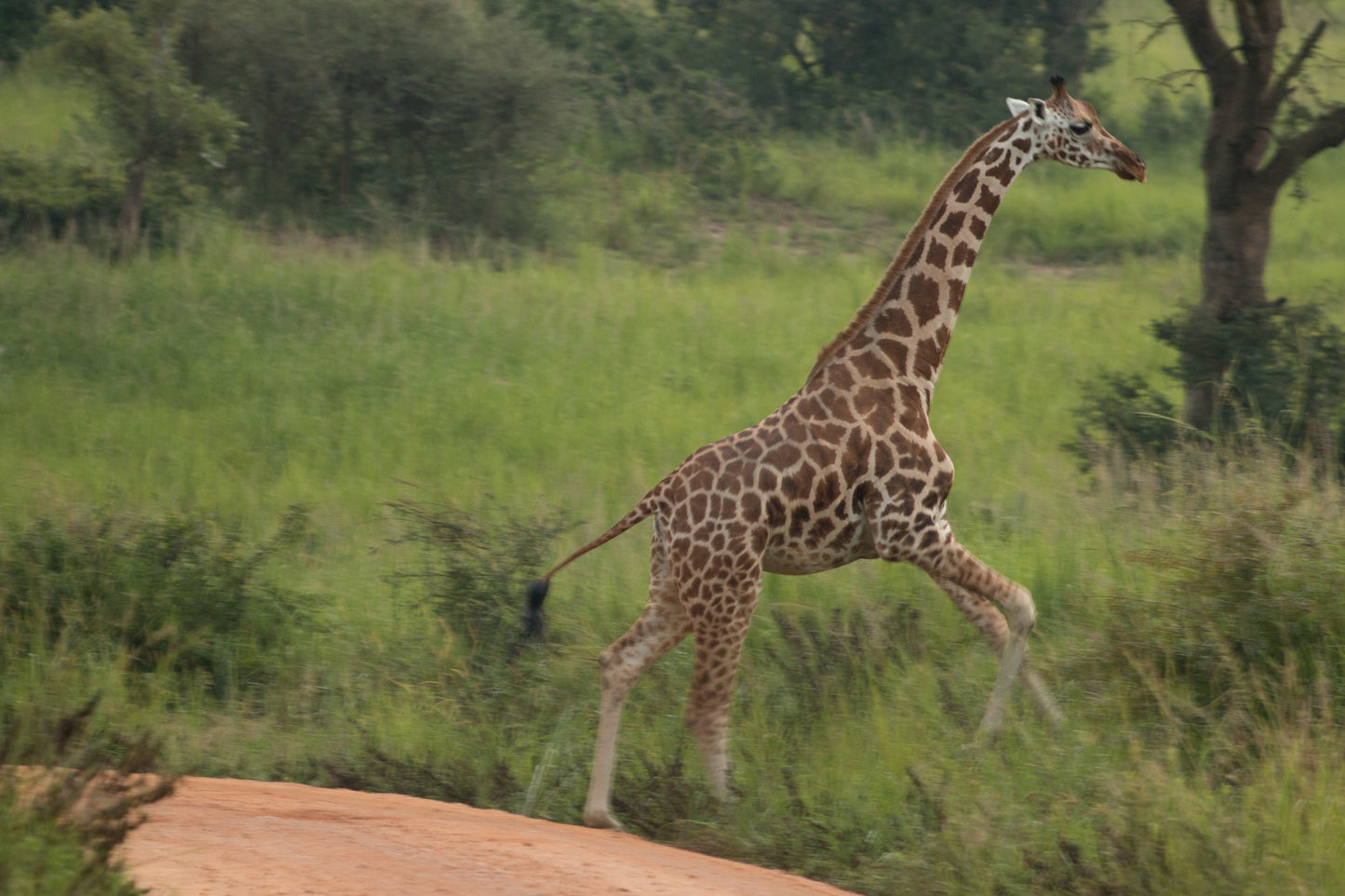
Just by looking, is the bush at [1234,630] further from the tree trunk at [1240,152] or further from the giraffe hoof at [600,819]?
the tree trunk at [1240,152]

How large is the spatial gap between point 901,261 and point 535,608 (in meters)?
2.13

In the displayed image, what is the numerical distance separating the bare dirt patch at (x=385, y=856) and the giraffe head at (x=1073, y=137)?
3259 mm

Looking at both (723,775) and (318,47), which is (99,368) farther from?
(723,775)

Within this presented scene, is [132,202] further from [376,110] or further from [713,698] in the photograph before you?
[713,698]

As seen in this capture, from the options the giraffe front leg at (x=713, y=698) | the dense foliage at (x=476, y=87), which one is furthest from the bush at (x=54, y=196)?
the giraffe front leg at (x=713, y=698)

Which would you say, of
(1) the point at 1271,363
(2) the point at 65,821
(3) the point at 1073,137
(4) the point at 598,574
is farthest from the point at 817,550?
(1) the point at 1271,363

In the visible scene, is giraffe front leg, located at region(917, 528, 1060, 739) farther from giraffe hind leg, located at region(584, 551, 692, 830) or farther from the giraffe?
giraffe hind leg, located at region(584, 551, 692, 830)

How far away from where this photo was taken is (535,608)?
19.2 feet

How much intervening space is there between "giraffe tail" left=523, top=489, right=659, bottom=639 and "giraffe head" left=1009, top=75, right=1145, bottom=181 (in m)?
2.26

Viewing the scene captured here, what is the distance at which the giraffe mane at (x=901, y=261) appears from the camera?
5.80m

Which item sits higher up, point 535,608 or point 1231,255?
point 1231,255

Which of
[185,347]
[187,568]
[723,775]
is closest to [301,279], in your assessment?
[185,347]

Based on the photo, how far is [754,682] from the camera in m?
6.32

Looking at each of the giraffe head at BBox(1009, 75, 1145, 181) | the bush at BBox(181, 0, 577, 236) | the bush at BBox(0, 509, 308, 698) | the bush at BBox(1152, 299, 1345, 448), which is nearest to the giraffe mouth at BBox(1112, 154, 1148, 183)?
the giraffe head at BBox(1009, 75, 1145, 181)
